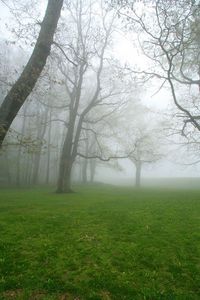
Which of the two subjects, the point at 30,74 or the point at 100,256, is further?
the point at 100,256

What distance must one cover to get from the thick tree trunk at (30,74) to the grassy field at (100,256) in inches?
141

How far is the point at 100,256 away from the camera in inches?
358

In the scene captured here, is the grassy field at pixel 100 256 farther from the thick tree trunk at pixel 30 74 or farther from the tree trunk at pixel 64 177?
the tree trunk at pixel 64 177

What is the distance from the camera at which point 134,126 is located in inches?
2088

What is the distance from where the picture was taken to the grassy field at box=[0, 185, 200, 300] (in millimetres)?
7168

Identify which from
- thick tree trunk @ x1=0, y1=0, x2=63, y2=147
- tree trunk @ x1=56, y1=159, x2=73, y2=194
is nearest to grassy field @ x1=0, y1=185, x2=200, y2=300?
thick tree trunk @ x1=0, y1=0, x2=63, y2=147

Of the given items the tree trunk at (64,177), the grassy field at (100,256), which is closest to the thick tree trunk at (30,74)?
the grassy field at (100,256)

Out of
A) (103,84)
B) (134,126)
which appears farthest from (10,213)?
(134,126)

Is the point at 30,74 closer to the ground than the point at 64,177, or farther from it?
farther from it

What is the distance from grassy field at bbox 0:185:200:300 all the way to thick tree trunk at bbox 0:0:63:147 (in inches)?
141

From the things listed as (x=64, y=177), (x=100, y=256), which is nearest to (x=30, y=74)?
(x=100, y=256)

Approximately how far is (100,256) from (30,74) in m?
5.54

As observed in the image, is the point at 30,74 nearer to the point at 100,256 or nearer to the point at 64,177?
the point at 100,256

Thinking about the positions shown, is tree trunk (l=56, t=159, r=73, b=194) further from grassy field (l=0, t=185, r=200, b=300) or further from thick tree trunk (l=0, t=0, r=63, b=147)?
thick tree trunk (l=0, t=0, r=63, b=147)
